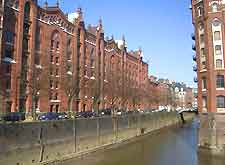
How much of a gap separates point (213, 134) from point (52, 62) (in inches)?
1512

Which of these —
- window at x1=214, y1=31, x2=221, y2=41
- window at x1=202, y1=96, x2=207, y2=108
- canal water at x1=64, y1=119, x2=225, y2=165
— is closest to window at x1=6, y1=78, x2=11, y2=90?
canal water at x1=64, y1=119, x2=225, y2=165

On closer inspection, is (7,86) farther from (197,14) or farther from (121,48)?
(121,48)

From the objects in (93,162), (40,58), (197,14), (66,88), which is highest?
(197,14)

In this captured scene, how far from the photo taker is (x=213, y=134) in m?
37.6

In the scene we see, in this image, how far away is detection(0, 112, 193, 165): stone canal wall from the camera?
87.6 ft

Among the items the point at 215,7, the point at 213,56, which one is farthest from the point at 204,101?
the point at 215,7

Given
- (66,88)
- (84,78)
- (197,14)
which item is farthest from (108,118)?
(84,78)

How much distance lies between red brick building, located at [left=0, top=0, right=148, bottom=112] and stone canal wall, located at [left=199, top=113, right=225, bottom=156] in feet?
66.8

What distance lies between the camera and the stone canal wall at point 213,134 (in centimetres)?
3697

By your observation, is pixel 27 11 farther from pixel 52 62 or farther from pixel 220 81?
pixel 220 81

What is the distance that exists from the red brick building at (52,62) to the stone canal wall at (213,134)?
2036 centimetres

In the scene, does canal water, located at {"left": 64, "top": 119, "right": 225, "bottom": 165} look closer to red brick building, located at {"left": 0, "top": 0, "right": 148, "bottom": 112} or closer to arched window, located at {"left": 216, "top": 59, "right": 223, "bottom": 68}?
red brick building, located at {"left": 0, "top": 0, "right": 148, "bottom": 112}

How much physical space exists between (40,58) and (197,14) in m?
32.1

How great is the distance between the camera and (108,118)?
47531mm
